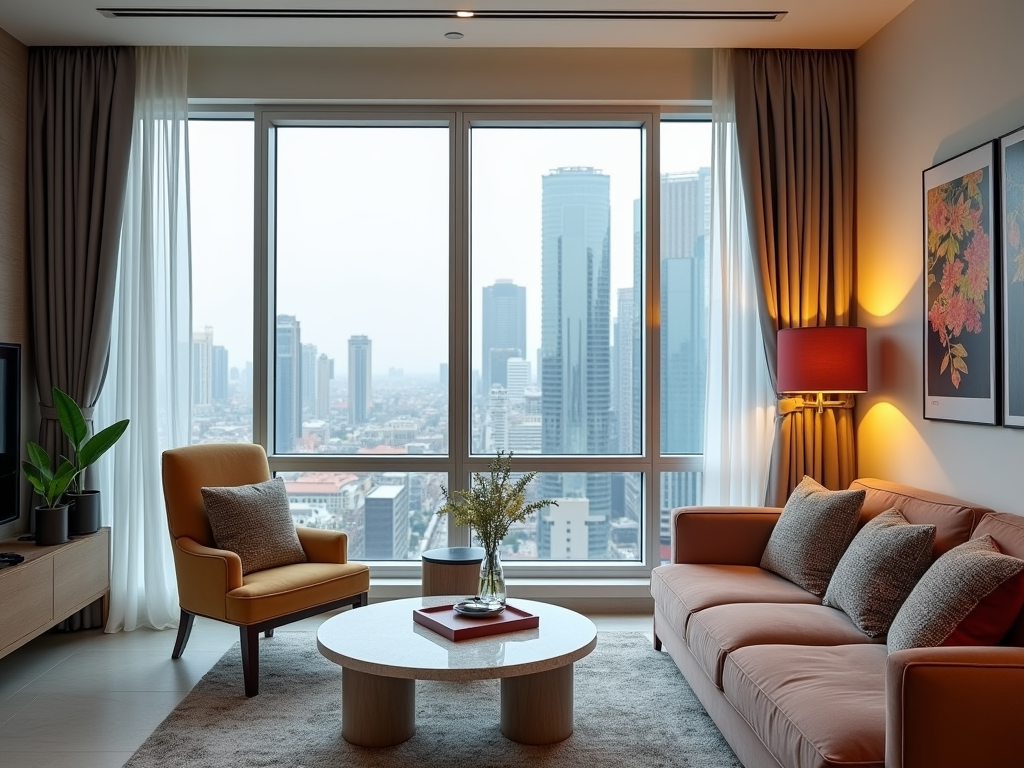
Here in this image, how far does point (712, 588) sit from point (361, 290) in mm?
2594

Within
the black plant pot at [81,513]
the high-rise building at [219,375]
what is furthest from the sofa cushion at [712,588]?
the black plant pot at [81,513]

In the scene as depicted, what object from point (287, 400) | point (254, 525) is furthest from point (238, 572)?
point (287, 400)

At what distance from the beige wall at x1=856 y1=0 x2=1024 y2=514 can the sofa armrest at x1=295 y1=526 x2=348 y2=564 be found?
2.68 meters

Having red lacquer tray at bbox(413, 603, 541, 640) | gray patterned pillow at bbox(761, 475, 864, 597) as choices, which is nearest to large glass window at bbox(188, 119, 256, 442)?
red lacquer tray at bbox(413, 603, 541, 640)

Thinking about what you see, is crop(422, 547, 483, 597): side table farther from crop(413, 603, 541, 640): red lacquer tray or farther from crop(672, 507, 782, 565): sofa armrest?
crop(672, 507, 782, 565): sofa armrest

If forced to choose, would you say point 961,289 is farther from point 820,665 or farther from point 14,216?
point 14,216

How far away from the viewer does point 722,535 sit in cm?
374

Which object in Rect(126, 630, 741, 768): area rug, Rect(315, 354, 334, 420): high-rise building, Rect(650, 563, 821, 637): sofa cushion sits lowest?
Rect(126, 630, 741, 768): area rug

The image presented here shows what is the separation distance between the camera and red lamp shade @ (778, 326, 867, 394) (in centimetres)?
381

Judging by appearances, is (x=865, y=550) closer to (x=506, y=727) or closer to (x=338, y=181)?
(x=506, y=727)

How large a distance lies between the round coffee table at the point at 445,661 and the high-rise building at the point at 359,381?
1849 mm

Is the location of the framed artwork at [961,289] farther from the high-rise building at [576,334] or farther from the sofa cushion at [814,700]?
the high-rise building at [576,334]

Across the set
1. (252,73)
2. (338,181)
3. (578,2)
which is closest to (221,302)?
(338,181)

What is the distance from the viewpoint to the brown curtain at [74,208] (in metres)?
4.21
